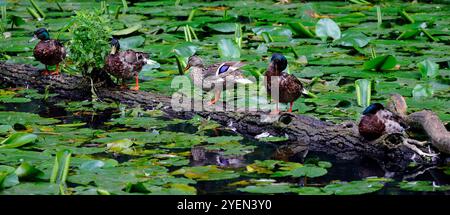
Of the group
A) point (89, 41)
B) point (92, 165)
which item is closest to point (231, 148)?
point (92, 165)

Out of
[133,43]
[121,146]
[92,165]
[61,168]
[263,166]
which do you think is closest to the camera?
[61,168]

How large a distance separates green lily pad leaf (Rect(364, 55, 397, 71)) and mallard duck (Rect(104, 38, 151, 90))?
96.8 inches

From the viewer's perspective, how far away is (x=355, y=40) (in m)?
10.9

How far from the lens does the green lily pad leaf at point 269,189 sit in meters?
6.14

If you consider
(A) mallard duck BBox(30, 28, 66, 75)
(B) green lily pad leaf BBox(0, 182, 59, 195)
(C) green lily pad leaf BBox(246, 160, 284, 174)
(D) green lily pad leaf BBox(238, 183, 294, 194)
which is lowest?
(B) green lily pad leaf BBox(0, 182, 59, 195)

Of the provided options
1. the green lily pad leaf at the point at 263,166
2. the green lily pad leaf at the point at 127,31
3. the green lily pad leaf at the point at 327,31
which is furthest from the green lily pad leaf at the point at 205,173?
the green lily pad leaf at the point at 127,31

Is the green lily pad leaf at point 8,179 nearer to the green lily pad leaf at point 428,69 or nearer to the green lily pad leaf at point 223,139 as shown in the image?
the green lily pad leaf at point 223,139

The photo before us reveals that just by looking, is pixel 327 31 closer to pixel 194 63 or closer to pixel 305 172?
pixel 194 63

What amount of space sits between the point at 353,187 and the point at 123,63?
3614 millimetres

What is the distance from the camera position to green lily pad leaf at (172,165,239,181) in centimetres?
655

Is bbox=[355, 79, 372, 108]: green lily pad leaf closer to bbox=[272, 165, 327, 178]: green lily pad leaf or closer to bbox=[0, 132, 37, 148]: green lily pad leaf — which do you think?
bbox=[272, 165, 327, 178]: green lily pad leaf

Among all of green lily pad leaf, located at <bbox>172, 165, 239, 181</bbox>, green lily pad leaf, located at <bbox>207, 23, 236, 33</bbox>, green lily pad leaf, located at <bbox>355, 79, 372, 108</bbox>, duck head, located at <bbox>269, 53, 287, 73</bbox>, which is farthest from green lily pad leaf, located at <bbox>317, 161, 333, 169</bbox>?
green lily pad leaf, located at <bbox>207, 23, 236, 33</bbox>
